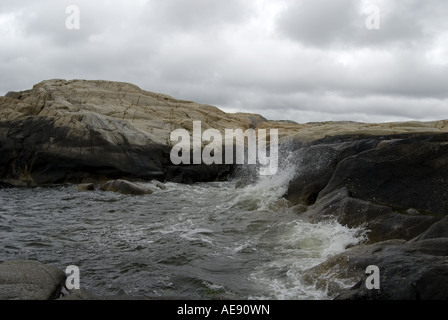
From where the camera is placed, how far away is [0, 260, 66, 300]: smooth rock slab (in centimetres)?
626

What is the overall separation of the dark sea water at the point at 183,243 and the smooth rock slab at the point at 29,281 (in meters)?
0.67

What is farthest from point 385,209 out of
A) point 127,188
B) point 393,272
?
point 127,188

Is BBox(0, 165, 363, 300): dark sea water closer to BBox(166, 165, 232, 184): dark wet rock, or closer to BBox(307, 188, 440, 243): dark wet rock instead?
BBox(307, 188, 440, 243): dark wet rock

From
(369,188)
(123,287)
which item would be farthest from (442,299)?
(369,188)

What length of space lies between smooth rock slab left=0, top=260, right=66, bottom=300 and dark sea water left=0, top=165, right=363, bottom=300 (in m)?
0.67

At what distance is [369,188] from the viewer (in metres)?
11.6

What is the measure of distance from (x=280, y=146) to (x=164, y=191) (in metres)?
9.82

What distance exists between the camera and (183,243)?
10.6m

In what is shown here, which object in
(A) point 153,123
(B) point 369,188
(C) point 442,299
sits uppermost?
(A) point 153,123

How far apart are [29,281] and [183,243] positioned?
434 centimetres

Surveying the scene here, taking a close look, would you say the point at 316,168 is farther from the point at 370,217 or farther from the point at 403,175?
the point at 370,217

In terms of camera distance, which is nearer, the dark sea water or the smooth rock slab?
the smooth rock slab

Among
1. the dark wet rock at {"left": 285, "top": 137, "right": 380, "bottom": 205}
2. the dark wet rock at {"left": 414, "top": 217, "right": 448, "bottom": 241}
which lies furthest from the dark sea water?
the dark wet rock at {"left": 414, "top": 217, "right": 448, "bottom": 241}
